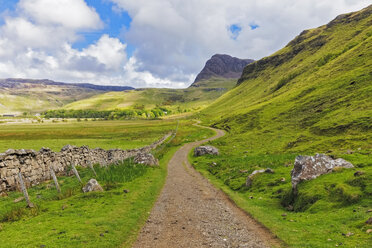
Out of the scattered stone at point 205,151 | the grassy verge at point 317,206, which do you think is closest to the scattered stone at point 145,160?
the scattered stone at point 205,151

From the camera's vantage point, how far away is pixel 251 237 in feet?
46.3

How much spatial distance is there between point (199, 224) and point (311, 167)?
1131 centimetres

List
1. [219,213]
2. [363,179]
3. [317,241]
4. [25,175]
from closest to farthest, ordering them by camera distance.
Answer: [317,241] < [363,179] < [219,213] < [25,175]

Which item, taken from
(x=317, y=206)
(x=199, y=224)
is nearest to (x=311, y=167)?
(x=317, y=206)

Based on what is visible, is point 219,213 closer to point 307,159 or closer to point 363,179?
point 307,159

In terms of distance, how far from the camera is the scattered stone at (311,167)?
63.8ft

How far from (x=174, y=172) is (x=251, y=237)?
23.8 m

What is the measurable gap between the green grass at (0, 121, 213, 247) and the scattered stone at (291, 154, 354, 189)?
13371 mm

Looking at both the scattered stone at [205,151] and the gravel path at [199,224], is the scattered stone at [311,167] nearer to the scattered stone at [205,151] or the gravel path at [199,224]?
the gravel path at [199,224]

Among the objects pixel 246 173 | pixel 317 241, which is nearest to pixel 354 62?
pixel 246 173

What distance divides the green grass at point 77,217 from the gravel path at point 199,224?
1178 mm

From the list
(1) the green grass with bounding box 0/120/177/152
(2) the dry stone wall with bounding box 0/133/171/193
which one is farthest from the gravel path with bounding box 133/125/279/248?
(1) the green grass with bounding box 0/120/177/152

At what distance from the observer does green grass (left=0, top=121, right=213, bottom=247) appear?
13.2 m

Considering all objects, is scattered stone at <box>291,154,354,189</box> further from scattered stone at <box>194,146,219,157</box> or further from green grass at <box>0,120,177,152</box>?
green grass at <box>0,120,177,152</box>
